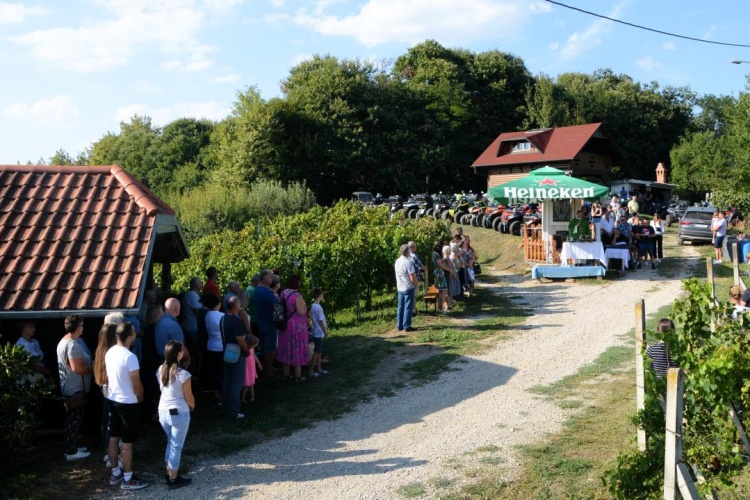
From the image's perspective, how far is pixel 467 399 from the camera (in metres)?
9.36

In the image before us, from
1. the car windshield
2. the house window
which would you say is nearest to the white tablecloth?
the car windshield

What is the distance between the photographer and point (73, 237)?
8570 millimetres

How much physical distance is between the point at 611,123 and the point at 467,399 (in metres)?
50.5

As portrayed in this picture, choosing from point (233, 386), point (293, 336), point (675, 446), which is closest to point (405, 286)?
point (293, 336)

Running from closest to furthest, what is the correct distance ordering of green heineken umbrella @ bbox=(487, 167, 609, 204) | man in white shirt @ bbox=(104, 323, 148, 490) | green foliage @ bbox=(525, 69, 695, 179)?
man in white shirt @ bbox=(104, 323, 148, 490) < green heineken umbrella @ bbox=(487, 167, 609, 204) < green foliage @ bbox=(525, 69, 695, 179)

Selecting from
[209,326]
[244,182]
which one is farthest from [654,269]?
[244,182]

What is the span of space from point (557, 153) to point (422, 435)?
110ft

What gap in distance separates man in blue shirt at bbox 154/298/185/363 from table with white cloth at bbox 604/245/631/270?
1367 cm

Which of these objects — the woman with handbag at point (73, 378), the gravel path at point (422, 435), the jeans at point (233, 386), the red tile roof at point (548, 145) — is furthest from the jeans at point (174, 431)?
the red tile roof at point (548, 145)

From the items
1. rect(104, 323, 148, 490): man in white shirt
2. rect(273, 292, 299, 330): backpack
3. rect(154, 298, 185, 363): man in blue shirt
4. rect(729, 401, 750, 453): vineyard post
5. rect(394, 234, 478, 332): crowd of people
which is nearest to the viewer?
rect(729, 401, 750, 453): vineyard post

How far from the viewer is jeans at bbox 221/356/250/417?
8.66m

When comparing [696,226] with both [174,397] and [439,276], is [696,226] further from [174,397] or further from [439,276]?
[174,397]

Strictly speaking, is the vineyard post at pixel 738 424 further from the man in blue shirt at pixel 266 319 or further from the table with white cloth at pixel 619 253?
the table with white cloth at pixel 619 253

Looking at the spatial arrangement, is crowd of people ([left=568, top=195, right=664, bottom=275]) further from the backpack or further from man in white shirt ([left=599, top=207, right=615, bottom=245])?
the backpack
